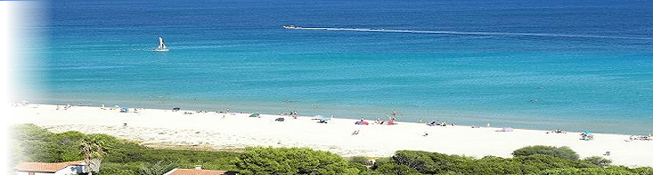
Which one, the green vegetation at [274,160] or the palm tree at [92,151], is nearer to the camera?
the palm tree at [92,151]

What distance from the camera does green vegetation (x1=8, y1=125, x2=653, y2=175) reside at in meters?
23.7

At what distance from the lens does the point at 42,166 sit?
81.7ft

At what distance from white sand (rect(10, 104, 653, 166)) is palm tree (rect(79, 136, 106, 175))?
1277 cm

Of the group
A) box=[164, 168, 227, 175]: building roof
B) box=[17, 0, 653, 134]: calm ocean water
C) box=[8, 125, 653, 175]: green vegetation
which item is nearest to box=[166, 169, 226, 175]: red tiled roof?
box=[164, 168, 227, 175]: building roof

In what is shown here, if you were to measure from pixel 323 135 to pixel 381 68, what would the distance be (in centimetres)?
2781

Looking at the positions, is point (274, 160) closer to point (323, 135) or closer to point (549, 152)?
point (549, 152)

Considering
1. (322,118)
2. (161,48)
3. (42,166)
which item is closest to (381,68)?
(322,118)

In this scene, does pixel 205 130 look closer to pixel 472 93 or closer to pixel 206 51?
pixel 472 93

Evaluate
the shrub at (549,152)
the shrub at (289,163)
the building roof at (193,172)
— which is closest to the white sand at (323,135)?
the shrub at (549,152)

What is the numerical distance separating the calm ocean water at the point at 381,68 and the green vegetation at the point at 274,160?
17.0 m

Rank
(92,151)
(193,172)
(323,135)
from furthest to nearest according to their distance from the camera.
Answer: (323,135), (193,172), (92,151)

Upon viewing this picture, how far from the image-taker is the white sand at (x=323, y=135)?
3728cm

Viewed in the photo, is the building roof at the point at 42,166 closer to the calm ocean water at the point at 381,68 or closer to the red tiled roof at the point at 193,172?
the red tiled roof at the point at 193,172

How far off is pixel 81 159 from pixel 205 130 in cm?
1515
